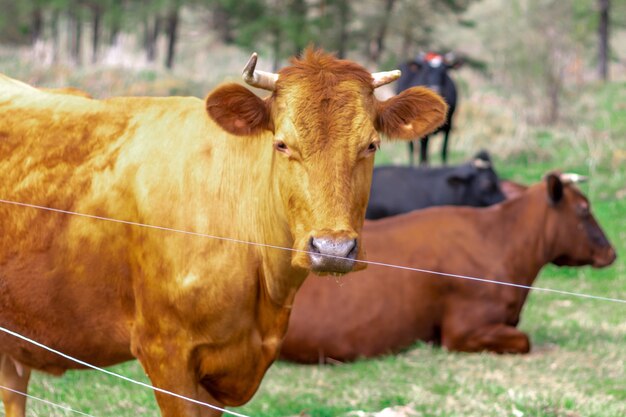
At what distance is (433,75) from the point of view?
16344 millimetres

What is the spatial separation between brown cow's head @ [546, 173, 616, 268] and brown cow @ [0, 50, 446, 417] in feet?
15.2

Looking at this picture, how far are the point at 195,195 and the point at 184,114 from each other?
1.45ft

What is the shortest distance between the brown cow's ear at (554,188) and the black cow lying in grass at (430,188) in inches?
97.3

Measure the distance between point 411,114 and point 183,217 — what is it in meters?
1.02

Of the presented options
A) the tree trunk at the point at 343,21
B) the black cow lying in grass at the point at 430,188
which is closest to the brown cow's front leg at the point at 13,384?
the black cow lying in grass at the point at 430,188

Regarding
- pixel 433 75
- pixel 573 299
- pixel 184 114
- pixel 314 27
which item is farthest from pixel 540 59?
pixel 184 114

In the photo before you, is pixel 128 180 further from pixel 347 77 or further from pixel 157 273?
pixel 347 77

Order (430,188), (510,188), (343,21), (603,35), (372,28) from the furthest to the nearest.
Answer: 1. (603,35)
2. (372,28)
3. (343,21)
4. (510,188)
5. (430,188)

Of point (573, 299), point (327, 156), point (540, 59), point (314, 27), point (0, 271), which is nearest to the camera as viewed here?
point (327, 156)

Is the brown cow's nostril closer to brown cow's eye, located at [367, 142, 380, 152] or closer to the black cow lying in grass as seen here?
brown cow's eye, located at [367, 142, 380, 152]

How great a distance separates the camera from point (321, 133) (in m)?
3.68

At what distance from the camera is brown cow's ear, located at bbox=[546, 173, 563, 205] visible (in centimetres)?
834

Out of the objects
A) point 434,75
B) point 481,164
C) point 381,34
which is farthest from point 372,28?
point 481,164

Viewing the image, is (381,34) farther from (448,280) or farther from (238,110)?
(238,110)
